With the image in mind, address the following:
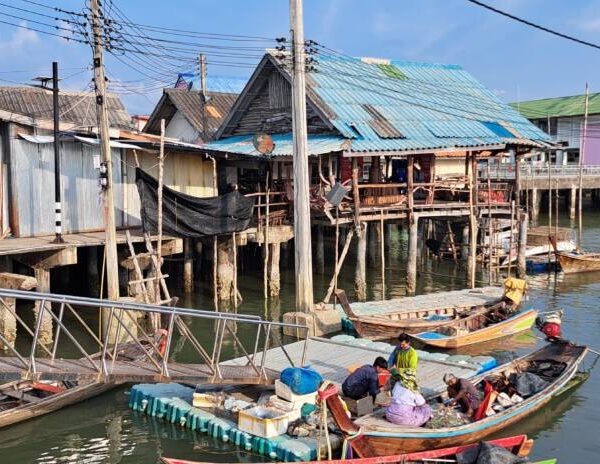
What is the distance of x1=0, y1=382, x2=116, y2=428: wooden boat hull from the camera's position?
440 inches

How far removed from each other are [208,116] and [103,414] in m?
21.4

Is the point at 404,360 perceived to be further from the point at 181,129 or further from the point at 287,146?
the point at 181,129

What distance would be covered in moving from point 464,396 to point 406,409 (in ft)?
4.55

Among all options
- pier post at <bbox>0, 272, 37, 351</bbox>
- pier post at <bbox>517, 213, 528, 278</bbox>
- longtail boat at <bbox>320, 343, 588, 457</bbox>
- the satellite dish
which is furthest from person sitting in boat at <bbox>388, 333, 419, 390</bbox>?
pier post at <bbox>517, 213, 528, 278</bbox>

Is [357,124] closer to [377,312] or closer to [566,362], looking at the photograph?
[377,312]

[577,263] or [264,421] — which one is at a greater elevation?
[577,263]

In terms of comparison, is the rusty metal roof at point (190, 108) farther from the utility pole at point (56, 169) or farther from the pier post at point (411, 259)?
the utility pole at point (56, 169)

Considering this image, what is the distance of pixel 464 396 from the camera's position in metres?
10.7

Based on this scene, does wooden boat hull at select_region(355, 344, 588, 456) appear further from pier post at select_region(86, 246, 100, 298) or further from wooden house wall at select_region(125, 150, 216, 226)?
wooden house wall at select_region(125, 150, 216, 226)

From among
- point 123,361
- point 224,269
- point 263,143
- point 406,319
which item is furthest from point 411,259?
point 123,361

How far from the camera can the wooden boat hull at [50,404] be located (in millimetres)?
11172

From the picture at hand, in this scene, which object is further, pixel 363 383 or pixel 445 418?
pixel 363 383

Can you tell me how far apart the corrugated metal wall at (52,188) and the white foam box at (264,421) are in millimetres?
10767

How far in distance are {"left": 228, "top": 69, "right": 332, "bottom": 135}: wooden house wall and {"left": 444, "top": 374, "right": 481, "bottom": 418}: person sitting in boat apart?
12954 millimetres
